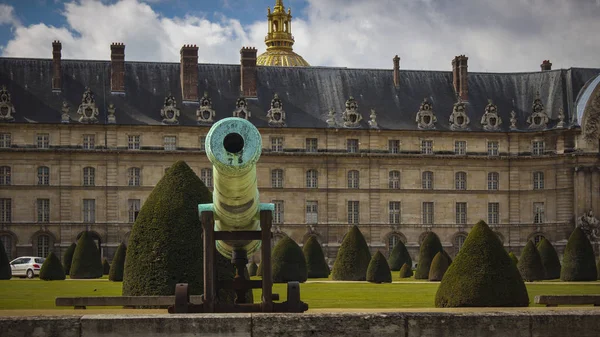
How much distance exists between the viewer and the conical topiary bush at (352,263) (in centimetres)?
4256

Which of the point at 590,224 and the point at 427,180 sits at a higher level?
the point at 427,180

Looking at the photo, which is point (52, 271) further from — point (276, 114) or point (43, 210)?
point (276, 114)

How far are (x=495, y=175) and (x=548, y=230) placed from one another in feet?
13.4

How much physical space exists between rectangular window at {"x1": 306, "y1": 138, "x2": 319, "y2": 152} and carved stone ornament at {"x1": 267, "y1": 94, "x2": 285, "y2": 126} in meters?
1.66

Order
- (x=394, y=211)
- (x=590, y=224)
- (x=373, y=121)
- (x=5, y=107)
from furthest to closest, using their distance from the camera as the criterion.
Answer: (x=373, y=121) → (x=394, y=211) → (x=590, y=224) → (x=5, y=107)

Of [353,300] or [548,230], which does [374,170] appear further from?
[353,300]

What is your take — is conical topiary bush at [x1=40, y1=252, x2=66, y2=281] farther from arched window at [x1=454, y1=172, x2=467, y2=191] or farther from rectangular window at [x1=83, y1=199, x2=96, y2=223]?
arched window at [x1=454, y1=172, x2=467, y2=191]

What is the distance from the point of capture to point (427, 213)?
63.4 m

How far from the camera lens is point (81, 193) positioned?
198ft

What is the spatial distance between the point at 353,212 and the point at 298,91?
7.39 meters

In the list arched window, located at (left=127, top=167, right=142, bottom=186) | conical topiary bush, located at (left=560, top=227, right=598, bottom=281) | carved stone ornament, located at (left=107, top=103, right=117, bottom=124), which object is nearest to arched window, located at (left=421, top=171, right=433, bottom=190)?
arched window, located at (left=127, top=167, right=142, bottom=186)

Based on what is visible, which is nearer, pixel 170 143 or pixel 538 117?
pixel 170 143

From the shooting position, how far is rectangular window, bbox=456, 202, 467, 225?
63625 millimetres

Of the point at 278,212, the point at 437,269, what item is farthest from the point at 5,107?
the point at 437,269
